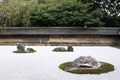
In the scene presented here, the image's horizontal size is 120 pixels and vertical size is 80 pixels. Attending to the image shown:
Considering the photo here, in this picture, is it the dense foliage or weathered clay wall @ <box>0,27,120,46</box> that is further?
the dense foliage

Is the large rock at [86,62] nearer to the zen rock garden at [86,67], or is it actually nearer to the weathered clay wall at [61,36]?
the zen rock garden at [86,67]

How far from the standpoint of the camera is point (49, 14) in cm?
2875

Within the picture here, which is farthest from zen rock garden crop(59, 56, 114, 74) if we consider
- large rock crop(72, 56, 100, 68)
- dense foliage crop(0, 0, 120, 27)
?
dense foliage crop(0, 0, 120, 27)

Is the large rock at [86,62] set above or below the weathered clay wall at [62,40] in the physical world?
above

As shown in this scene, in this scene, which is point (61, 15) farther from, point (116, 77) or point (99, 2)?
point (116, 77)

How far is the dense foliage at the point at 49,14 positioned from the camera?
86.6 ft

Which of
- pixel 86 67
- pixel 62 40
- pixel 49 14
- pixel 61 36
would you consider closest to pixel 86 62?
pixel 86 67

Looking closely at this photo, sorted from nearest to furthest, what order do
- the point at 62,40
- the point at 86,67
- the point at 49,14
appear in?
the point at 86,67 < the point at 62,40 < the point at 49,14

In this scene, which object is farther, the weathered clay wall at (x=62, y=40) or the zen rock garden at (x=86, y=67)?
the weathered clay wall at (x=62, y=40)

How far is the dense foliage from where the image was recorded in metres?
26.4

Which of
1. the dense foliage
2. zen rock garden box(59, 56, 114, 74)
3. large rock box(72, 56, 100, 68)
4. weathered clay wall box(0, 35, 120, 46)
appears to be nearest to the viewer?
zen rock garden box(59, 56, 114, 74)

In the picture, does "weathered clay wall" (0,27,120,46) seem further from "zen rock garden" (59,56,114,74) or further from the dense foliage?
"zen rock garden" (59,56,114,74)

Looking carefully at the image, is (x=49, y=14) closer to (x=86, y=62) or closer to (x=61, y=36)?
(x=61, y=36)

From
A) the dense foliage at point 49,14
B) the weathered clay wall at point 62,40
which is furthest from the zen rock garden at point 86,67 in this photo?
the dense foliage at point 49,14
